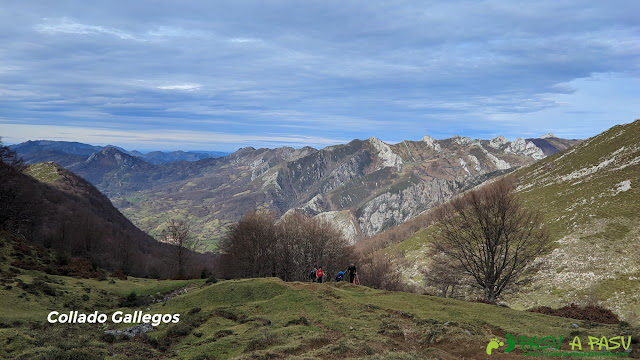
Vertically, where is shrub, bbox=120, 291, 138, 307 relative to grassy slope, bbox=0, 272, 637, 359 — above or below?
below

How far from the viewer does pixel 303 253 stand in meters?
88.5

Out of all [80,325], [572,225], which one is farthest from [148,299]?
[572,225]

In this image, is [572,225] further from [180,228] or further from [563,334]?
[180,228]

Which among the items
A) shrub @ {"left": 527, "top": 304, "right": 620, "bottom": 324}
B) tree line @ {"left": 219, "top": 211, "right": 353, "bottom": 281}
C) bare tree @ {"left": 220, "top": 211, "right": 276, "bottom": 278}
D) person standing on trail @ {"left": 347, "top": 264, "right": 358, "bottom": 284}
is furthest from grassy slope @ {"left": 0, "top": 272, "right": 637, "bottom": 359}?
tree line @ {"left": 219, "top": 211, "right": 353, "bottom": 281}

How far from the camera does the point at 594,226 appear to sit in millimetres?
89812

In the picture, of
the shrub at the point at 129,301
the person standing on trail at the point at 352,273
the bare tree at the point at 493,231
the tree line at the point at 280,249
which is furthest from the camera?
the tree line at the point at 280,249

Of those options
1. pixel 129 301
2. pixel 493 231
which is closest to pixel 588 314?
pixel 493 231

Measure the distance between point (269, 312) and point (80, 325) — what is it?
587 inches

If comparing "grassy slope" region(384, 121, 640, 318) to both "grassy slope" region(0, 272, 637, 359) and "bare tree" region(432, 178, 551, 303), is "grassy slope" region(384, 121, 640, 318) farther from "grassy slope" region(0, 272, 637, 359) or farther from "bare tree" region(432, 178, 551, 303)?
"grassy slope" region(0, 272, 637, 359)

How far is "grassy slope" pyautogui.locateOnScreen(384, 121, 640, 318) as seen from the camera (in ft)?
222

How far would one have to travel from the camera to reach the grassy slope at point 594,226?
2667 inches

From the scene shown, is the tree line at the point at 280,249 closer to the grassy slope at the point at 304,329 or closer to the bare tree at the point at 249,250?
the bare tree at the point at 249,250

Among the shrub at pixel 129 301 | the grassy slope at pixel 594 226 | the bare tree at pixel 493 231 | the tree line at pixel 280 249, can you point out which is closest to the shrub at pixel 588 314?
the bare tree at pixel 493 231

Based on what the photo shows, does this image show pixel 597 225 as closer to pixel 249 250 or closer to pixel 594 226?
pixel 594 226
